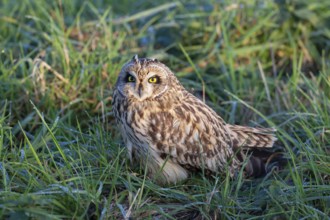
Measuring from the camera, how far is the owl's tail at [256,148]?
4754 mm

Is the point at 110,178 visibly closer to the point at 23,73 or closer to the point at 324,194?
the point at 324,194

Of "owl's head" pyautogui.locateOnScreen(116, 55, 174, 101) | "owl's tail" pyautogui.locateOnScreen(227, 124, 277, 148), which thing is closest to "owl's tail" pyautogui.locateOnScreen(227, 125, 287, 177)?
"owl's tail" pyautogui.locateOnScreen(227, 124, 277, 148)

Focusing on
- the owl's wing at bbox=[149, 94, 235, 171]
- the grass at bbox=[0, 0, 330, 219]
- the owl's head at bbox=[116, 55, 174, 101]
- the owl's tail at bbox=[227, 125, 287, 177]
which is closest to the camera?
the grass at bbox=[0, 0, 330, 219]

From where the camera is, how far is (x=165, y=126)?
14.5 ft

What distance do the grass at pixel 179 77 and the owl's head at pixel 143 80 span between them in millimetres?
356

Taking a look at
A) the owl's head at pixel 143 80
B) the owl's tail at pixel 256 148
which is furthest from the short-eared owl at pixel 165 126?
the owl's tail at pixel 256 148

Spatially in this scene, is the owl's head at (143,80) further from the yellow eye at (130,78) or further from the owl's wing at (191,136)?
the owl's wing at (191,136)

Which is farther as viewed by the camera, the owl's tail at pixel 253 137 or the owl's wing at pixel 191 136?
the owl's tail at pixel 253 137

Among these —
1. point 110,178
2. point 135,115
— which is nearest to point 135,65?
point 135,115

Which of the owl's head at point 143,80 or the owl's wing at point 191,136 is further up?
the owl's head at point 143,80

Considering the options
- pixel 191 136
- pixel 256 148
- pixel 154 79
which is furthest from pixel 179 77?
pixel 154 79

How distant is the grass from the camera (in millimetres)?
3803

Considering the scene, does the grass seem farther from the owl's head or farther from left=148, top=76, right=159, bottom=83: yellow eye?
left=148, top=76, right=159, bottom=83: yellow eye

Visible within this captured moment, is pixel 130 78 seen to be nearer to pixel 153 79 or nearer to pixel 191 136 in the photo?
pixel 153 79
